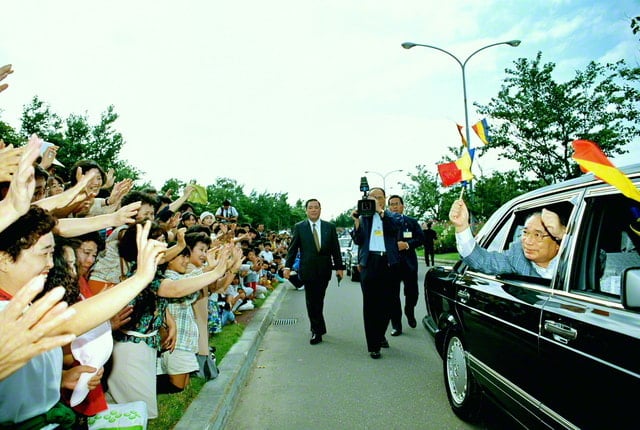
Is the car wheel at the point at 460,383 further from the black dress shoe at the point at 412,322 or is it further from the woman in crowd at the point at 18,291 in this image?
the black dress shoe at the point at 412,322

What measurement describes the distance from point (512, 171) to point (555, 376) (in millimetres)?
24037

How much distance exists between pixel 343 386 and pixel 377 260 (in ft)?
6.35

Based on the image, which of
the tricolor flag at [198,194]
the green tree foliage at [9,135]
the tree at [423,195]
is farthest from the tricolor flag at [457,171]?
the tree at [423,195]

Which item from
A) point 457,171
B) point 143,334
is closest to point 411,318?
point 457,171

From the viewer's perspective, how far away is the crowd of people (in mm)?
1642

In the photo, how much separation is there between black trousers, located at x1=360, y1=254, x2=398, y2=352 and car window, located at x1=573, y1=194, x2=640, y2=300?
362 centimetres

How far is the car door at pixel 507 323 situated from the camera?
2.51 meters

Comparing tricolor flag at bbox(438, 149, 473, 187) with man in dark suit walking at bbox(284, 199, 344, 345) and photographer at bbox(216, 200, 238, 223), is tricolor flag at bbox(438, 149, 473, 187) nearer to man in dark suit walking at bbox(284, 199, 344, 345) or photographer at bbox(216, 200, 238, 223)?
man in dark suit walking at bbox(284, 199, 344, 345)

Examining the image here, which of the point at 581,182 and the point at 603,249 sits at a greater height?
the point at 581,182

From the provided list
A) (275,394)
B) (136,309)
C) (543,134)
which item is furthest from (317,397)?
(543,134)

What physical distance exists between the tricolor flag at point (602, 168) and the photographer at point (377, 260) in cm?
409

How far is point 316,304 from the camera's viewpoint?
7.06 m

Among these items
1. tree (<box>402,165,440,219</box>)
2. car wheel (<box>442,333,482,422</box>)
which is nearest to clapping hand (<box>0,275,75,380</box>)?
car wheel (<box>442,333,482,422</box>)

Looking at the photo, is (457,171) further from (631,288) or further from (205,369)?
(205,369)
